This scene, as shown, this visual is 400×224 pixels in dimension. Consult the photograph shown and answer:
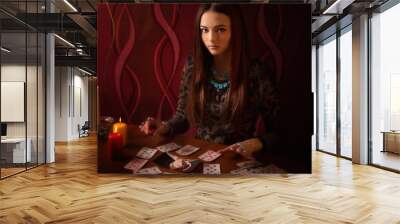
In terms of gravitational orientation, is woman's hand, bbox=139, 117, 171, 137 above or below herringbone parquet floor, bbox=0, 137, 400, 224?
above

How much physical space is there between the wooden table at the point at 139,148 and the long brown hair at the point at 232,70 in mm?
437

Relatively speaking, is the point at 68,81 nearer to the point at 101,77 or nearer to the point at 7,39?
the point at 7,39

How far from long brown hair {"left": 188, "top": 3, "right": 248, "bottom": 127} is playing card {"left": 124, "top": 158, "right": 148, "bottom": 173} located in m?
1.12

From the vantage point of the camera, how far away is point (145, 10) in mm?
6527

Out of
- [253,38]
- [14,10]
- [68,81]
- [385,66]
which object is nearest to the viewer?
[253,38]

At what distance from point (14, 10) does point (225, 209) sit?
540cm

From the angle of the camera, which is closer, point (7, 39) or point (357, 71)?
point (7, 39)

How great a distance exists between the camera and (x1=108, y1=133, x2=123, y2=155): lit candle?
6.50 metres

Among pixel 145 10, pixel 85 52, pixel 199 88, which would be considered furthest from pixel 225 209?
pixel 85 52

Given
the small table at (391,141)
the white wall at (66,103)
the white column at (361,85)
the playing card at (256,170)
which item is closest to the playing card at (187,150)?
the playing card at (256,170)

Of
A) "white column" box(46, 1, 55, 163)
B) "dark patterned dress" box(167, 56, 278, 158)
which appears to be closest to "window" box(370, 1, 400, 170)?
"dark patterned dress" box(167, 56, 278, 158)

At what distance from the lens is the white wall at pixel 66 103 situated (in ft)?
52.3

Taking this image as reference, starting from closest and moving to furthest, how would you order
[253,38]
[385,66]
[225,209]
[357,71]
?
[225,209], [253,38], [385,66], [357,71]

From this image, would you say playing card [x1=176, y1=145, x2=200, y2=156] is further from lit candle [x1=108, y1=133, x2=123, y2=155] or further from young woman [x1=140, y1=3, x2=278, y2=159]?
lit candle [x1=108, y1=133, x2=123, y2=155]
